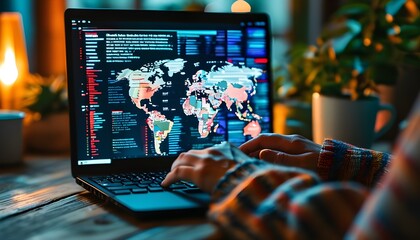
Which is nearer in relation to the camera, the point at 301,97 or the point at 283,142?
the point at 283,142

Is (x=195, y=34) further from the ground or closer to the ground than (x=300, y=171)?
further from the ground

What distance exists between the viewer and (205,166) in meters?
0.83

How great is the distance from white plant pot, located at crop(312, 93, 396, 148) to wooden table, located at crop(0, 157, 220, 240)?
592 millimetres

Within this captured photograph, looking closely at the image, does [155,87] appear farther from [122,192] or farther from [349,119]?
[349,119]

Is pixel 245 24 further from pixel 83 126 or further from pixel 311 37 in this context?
pixel 311 37

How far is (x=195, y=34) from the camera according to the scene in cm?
117

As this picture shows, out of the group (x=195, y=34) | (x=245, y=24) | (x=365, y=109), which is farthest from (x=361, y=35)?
(x=195, y=34)

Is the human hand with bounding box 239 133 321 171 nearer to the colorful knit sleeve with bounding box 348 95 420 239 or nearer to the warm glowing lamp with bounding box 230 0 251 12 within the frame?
the colorful knit sleeve with bounding box 348 95 420 239

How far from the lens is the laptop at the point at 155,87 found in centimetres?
108

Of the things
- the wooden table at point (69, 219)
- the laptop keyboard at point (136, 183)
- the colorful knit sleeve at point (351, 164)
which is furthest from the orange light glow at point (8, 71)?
the colorful knit sleeve at point (351, 164)

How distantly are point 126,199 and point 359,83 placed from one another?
800 millimetres

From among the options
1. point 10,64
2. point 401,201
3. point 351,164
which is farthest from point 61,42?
point 401,201

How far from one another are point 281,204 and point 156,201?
9.6 inches

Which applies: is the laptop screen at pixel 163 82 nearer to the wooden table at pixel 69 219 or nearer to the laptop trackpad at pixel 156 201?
the wooden table at pixel 69 219
